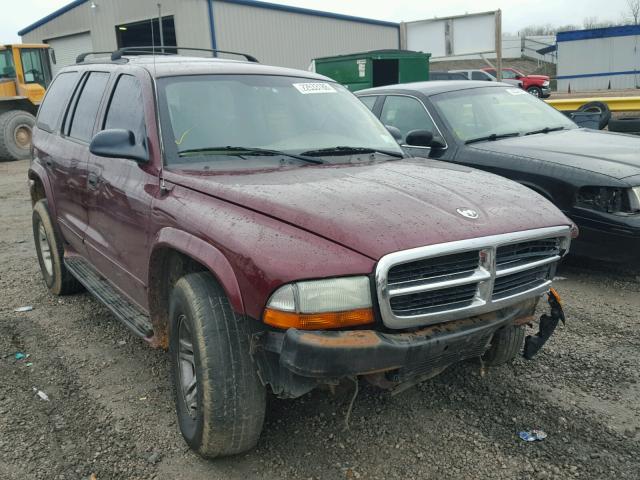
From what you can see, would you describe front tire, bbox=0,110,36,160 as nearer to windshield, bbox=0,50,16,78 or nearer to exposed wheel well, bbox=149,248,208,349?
windshield, bbox=0,50,16,78

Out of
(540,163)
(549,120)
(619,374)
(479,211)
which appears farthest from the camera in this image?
(549,120)

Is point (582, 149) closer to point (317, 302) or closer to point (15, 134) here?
point (317, 302)

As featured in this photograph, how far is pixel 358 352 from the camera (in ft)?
7.34

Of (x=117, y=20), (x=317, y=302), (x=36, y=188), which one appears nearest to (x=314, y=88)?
(x=317, y=302)

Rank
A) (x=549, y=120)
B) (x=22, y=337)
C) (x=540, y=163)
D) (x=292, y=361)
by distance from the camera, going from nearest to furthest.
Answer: (x=292, y=361)
(x=22, y=337)
(x=540, y=163)
(x=549, y=120)

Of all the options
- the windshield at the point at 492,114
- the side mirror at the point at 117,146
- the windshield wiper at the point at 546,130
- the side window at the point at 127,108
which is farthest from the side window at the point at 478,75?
the side mirror at the point at 117,146

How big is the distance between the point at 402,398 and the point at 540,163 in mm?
2803

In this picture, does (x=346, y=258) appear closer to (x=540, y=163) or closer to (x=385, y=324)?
(x=385, y=324)

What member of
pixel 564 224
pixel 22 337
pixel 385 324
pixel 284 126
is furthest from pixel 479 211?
pixel 22 337

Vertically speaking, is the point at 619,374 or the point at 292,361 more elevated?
the point at 292,361

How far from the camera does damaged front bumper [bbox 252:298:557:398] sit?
2.22 metres

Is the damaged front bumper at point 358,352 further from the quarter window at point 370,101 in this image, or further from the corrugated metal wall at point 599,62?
the corrugated metal wall at point 599,62

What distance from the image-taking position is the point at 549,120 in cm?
640

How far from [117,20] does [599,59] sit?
24371 mm
